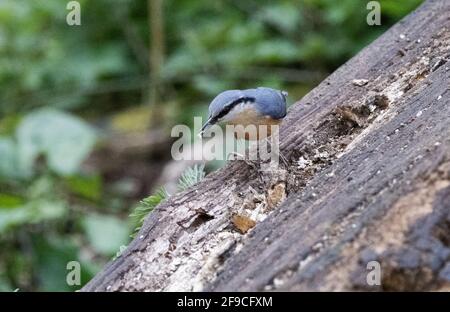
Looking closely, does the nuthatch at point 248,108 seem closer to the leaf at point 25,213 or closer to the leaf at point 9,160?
the leaf at point 25,213

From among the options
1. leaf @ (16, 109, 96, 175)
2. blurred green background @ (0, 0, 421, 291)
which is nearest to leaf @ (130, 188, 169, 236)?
leaf @ (16, 109, 96, 175)

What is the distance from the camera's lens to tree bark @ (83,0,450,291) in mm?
1619

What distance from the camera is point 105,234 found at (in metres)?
3.94

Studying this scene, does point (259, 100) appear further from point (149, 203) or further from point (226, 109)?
point (149, 203)

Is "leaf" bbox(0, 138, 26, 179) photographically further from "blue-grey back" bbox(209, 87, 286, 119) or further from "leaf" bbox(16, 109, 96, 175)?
"blue-grey back" bbox(209, 87, 286, 119)

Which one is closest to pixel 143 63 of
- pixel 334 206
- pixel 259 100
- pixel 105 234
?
pixel 105 234

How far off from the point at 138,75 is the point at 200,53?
799 millimetres

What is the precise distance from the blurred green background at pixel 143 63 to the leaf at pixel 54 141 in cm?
12

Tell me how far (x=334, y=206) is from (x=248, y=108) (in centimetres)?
79

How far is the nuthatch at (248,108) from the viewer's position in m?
2.42

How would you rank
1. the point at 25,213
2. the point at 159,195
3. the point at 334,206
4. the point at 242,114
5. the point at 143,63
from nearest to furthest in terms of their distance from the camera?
1. the point at 334,206
2. the point at 159,195
3. the point at 242,114
4. the point at 25,213
5. the point at 143,63

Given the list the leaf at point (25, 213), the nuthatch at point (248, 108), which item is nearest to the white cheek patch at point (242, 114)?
the nuthatch at point (248, 108)
